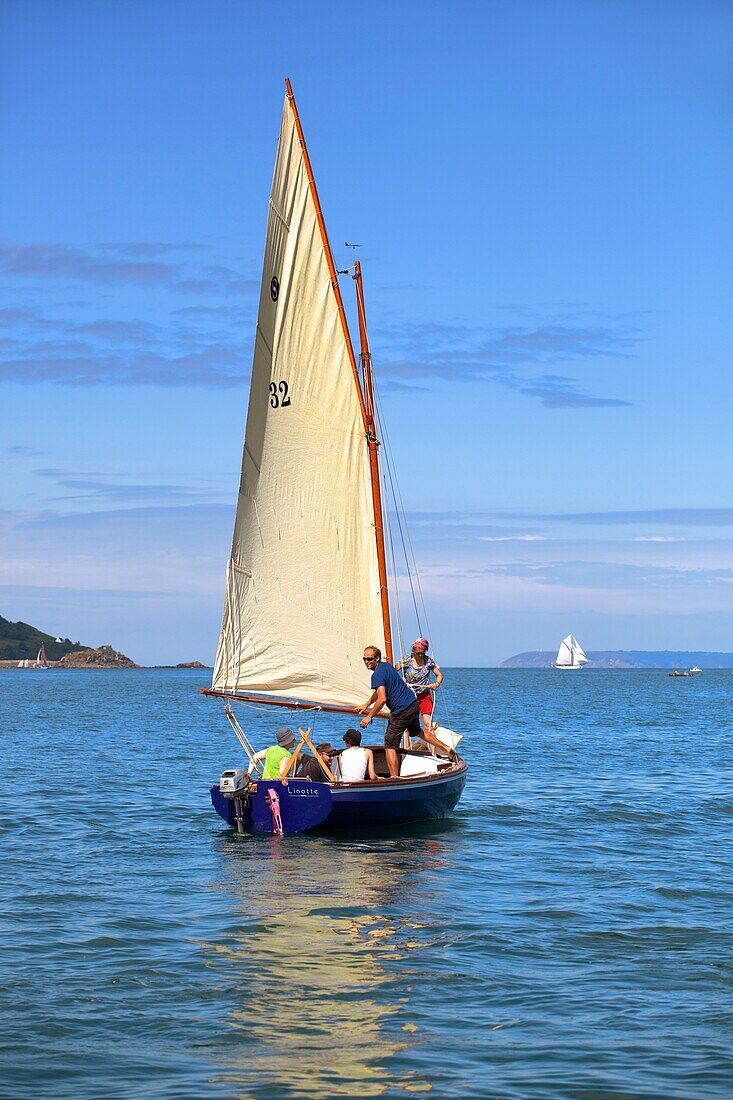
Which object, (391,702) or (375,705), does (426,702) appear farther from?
(375,705)

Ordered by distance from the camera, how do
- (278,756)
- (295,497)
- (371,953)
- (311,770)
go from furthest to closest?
(295,497)
(311,770)
(278,756)
(371,953)

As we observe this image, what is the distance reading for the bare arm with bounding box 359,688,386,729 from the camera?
24.7 metres

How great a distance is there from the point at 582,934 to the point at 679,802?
16.6m

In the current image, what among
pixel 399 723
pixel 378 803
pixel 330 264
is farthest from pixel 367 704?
pixel 330 264

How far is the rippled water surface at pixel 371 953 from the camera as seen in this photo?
11.5 meters

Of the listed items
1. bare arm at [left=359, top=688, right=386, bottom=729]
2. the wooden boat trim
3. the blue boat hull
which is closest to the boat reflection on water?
the blue boat hull

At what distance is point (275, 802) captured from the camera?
78.4 feet

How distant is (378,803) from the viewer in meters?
24.2

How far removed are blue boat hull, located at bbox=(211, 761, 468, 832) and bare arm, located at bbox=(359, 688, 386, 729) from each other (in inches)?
56.1

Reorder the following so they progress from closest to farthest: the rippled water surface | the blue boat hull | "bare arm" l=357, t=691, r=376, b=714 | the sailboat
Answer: the rippled water surface, the blue boat hull, "bare arm" l=357, t=691, r=376, b=714, the sailboat

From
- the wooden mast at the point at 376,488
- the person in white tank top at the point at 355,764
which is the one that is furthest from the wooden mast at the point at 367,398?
the person in white tank top at the point at 355,764

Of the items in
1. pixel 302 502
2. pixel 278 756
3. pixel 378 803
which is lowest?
pixel 378 803

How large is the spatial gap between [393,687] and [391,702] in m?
0.30

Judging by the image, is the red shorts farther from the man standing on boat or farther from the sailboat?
the man standing on boat
